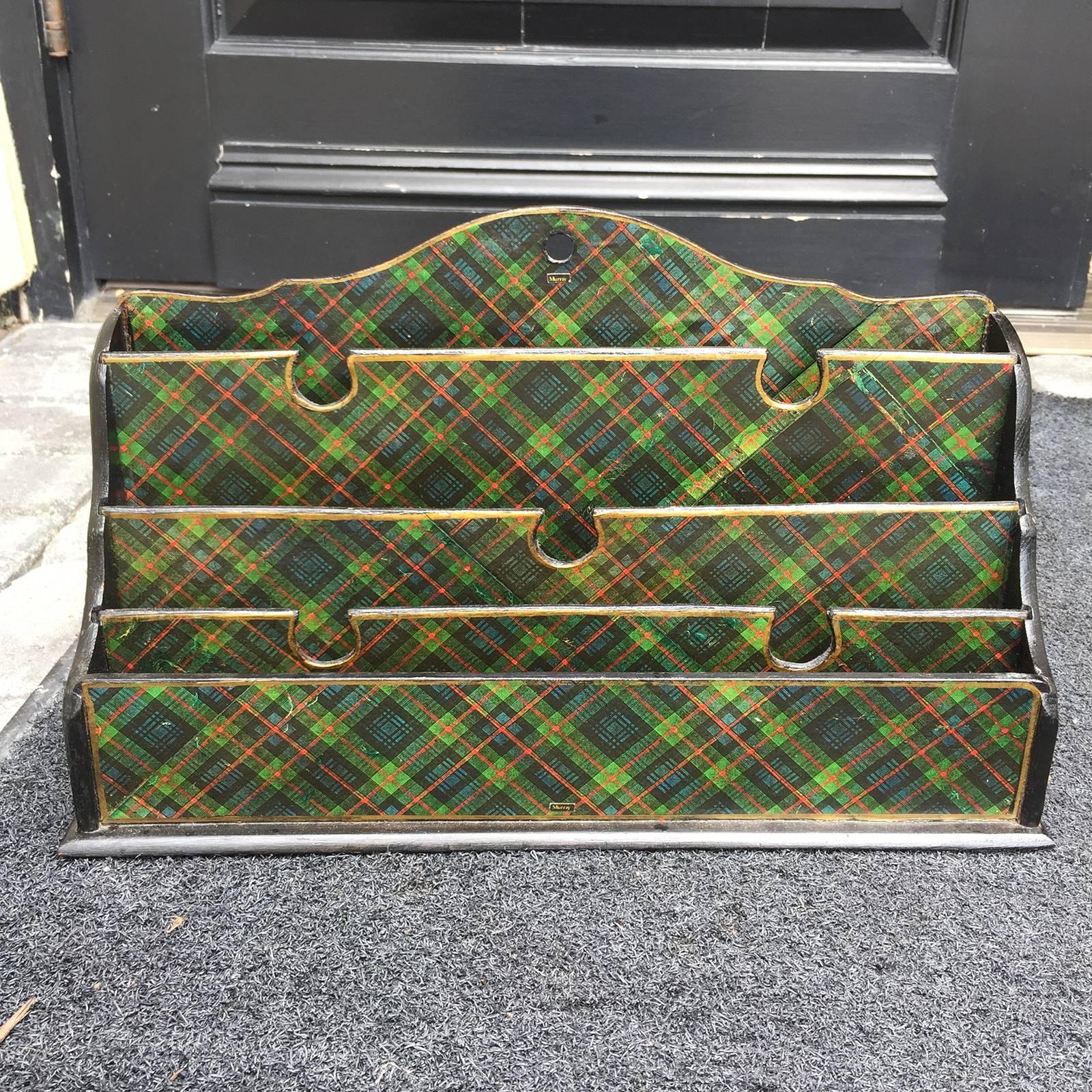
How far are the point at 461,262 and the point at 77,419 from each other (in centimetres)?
79

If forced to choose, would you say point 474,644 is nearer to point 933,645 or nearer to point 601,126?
point 933,645

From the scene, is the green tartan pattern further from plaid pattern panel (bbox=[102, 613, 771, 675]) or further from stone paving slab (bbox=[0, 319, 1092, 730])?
stone paving slab (bbox=[0, 319, 1092, 730])

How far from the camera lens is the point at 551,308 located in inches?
32.1

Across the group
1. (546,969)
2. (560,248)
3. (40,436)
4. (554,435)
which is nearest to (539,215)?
(560,248)

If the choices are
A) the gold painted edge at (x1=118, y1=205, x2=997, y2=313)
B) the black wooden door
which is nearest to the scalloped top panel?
the gold painted edge at (x1=118, y1=205, x2=997, y2=313)

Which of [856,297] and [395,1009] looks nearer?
[395,1009]

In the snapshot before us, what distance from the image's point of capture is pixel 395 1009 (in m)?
0.66

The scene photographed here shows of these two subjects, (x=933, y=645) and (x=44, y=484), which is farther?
(x=44, y=484)

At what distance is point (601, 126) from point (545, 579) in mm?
826

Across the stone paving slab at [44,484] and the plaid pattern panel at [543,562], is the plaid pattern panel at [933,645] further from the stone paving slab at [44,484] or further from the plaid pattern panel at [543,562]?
the stone paving slab at [44,484]

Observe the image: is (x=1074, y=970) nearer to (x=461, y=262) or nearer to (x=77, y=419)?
(x=461, y=262)

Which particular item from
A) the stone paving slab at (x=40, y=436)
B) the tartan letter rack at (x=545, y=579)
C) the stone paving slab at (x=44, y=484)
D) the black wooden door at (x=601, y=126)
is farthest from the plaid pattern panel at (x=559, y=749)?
the black wooden door at (x=601, y=126)

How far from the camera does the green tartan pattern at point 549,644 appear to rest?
2.60 feet

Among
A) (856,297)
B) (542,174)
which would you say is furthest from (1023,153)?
(856,297)
